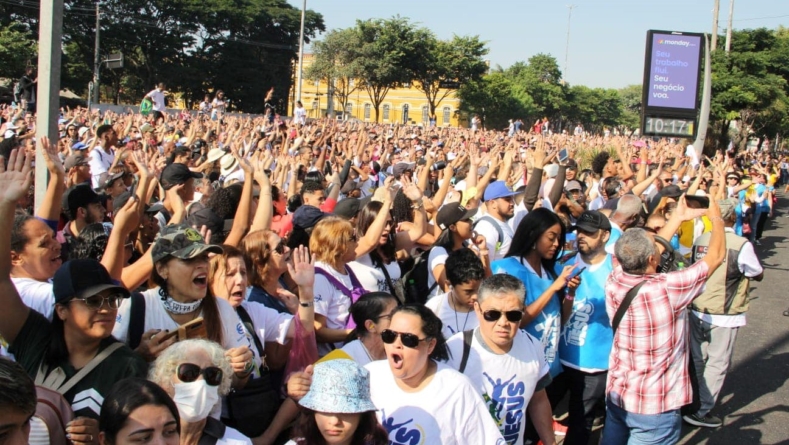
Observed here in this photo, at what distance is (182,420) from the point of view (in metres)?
2.63

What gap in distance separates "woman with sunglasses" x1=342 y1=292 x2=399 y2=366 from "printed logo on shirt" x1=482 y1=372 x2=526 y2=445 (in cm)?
54

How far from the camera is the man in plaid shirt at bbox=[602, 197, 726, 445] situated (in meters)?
4.15

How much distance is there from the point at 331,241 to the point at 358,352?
3.11ft

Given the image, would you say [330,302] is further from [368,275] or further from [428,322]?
[428,322]

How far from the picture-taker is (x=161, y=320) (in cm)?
321

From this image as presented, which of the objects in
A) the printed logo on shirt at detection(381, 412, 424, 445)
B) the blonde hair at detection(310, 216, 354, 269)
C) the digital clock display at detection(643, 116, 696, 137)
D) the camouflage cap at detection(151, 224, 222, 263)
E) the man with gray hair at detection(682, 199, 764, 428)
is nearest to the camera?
the printed logo on shirt at detection(381, 412, 424, 445)

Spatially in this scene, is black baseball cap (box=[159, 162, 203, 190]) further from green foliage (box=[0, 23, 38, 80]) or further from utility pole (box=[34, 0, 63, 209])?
green foliage (box=[0, 23, 38, 80])

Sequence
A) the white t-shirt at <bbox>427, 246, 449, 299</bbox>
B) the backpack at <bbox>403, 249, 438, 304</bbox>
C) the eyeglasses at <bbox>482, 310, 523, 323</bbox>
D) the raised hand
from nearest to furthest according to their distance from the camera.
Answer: the raised hand < the eyeglasses at <bbox>482, 310, 523, 323</bbox> < the white t-shirt at <bbox>427, 246, 449, 299</bbox> < the backpack at <bbox>403, 249, 438, 304</bbox>

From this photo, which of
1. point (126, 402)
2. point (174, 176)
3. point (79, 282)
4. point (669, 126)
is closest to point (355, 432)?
point (126, 402)

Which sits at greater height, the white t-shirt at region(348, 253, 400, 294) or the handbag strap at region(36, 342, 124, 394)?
the white t-shirt at region(348, 253, 400, 294)

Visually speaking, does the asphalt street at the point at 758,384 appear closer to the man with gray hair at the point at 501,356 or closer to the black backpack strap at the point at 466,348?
the man with gray hair at the point at 501,356

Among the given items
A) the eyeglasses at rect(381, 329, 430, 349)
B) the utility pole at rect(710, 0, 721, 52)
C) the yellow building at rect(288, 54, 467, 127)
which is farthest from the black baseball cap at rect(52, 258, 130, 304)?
the yellow building at rect(288, 54, 467, 127)

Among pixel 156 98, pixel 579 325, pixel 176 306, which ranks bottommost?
pixel 579 325

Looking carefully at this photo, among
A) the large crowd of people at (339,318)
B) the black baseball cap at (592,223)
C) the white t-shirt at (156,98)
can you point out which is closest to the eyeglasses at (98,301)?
the large crowd of people at (339,318)
